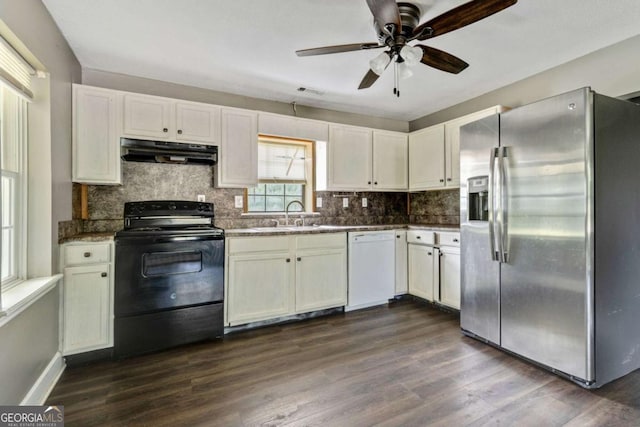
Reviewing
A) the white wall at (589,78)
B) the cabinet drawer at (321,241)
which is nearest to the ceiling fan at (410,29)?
the white wall at (589,78)

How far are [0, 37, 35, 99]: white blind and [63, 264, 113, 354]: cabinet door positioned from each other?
1.22 m

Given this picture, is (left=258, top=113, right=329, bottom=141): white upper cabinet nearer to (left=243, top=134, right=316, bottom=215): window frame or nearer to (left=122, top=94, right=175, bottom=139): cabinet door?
(left=243, top=134, right=316, bottom=215): window frame

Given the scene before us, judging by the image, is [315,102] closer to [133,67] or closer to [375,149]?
[375,149]

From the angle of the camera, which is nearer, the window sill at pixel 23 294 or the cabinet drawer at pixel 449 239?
the window sill at pixel 23 294

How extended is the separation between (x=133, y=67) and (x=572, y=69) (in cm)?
392

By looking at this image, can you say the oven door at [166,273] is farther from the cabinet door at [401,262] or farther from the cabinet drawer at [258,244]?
the cabinet door at [401,262]

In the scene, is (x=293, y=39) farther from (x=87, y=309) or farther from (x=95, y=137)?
(x=87, y=309)

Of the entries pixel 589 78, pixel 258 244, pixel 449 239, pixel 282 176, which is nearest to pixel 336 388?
pixel 258 244

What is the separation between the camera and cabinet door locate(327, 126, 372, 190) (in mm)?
3688

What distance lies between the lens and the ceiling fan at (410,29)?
5.17 ft

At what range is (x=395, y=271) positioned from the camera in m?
3.71

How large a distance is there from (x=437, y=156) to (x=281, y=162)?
6.15 feet

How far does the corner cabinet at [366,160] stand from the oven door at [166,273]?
1645mm

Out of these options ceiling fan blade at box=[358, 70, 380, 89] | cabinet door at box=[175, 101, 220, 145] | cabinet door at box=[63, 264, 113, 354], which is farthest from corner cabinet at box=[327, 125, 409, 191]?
cabinet door at box=[63, 264, 113, 354]
